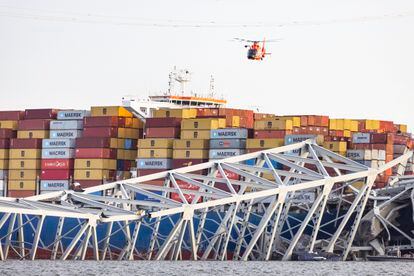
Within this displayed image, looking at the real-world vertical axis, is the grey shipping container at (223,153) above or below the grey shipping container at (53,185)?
Result: above

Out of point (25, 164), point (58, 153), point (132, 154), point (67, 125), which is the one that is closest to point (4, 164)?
point (25, 164)

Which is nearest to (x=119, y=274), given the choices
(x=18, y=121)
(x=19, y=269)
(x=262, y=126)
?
(x=19, y=269)

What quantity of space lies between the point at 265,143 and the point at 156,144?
937 cm

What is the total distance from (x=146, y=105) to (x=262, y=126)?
19.9 meters

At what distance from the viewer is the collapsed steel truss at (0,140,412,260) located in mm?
86375

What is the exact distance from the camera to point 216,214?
105688mm

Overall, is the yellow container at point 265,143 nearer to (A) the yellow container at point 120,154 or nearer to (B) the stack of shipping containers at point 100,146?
(B) the stack of shipping containers at point 100,146

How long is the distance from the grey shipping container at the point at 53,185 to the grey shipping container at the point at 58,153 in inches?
99.2

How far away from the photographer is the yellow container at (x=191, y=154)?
117438 millimetres

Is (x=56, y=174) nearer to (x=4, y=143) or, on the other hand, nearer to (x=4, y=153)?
(x=4, y=153)

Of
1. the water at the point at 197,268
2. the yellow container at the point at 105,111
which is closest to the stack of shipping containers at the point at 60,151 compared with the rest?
the yellow container at the point at 105,111

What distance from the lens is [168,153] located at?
119 meters

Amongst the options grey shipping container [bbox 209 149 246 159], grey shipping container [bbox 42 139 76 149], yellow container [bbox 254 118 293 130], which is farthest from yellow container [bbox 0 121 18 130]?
yellow container [bbox 254 118 293 130]

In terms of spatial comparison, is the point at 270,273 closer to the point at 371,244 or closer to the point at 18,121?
the point at 371,244
